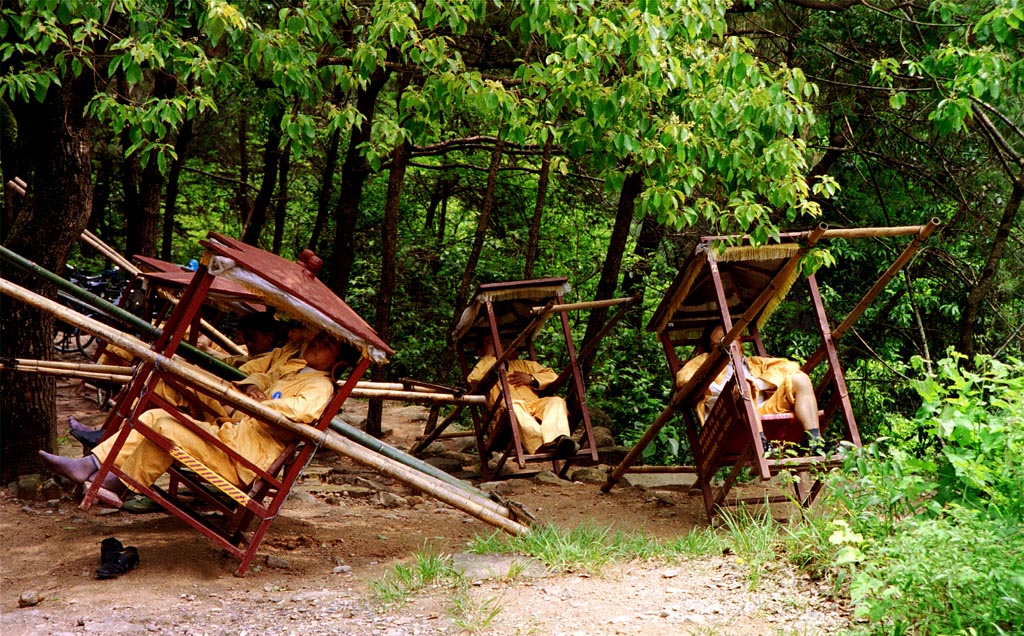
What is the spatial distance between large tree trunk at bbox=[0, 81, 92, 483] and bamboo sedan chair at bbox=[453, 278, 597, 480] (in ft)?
12.3

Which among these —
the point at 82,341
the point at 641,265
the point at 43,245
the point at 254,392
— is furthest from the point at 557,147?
the point at 82,341

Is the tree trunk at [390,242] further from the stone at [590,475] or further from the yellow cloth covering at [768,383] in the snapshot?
the yellow cloth covering at [768,383]

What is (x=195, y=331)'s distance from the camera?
805 cm

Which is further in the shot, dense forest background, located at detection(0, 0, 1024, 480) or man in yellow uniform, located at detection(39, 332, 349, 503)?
dense forest background, located at detection(0, 0, 1024, 480)

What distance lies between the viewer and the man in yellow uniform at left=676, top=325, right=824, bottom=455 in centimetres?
667

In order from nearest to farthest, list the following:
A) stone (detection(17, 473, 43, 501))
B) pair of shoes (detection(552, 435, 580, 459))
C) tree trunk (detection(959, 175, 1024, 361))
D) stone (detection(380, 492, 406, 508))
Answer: stone (detection(17, 473, 43, 501)), stone (detection(380, 492, 406, 508)), pair of shoes (detection(552, 435, 580, 459)), tree trunk (detection(959, 175, 1024, 361))

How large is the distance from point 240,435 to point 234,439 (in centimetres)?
4

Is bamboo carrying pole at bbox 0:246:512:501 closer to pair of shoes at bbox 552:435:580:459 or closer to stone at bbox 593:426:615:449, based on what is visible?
pair of shoes at bbox 552:435:580:459

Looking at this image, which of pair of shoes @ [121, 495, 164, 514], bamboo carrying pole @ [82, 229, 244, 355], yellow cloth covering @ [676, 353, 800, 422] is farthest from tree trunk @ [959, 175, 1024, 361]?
pair of shoes @ [121, 495, 164, 514]

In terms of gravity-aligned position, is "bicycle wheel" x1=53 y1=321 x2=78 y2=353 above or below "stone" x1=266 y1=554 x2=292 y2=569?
below

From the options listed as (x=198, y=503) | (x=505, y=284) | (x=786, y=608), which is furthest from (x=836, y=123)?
(x=198, y=503)

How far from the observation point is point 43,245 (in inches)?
274

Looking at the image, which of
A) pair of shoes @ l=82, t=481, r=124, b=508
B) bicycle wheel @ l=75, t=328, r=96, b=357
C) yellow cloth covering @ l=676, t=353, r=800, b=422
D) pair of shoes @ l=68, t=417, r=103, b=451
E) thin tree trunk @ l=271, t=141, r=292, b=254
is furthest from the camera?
thin tree trunk @ l=271, t=141, r=292, b=254

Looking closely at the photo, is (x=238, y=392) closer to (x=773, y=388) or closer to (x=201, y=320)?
Result: (x=201, y=320)
